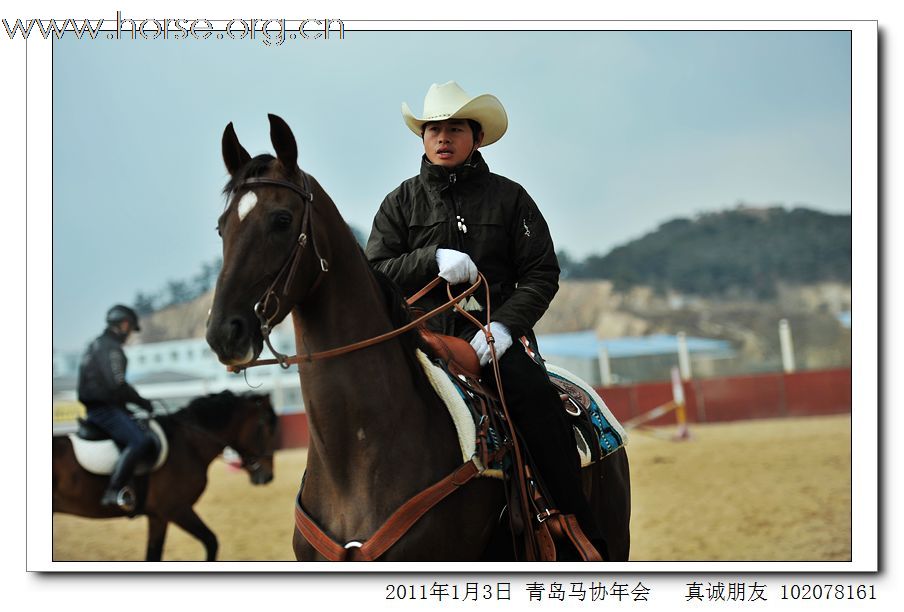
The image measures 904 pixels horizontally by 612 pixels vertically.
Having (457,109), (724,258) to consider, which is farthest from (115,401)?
(724,258)

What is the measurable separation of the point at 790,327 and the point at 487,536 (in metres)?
24.4

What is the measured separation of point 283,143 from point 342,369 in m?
Answer: 0.76

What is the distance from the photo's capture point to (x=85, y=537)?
35.6 feet

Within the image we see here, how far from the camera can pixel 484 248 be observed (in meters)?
3.55

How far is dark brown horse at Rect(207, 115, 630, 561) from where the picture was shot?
9.19 ft

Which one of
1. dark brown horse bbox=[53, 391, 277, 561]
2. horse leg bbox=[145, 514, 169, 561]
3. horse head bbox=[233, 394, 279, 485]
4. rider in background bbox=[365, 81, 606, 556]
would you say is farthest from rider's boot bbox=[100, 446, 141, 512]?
rider in background bbox=[365, 81, 606, 556]

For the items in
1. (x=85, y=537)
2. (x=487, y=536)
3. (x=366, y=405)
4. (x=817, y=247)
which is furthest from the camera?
(x=817, y=247)

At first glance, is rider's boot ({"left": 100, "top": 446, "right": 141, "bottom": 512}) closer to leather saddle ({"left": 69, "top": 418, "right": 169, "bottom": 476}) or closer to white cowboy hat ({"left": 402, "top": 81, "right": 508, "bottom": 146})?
leather saddle ({"left": 69, "top": 418, "right": 169, "bottom": 476})

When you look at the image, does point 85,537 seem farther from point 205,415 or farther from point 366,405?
point 366,405

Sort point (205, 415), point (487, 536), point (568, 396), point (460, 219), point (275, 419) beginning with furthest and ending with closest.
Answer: point (275, 419)
point (205, 415)
point (568, 396)
point (460, 219)
point (487, 536)

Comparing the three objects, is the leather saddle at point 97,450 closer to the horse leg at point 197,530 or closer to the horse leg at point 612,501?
the horse leg at point 197,530

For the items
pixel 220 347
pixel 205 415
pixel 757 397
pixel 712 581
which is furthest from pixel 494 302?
pixel 757 397

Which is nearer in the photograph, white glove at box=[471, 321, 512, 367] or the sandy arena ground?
white glove at box=[471, 321, 512, 367]

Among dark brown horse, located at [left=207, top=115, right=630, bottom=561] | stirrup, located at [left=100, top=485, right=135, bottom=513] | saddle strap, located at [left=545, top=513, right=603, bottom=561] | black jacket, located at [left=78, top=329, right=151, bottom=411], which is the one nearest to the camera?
dark brown horse, located at [left=207, top=115, right=630, bottom=561]
